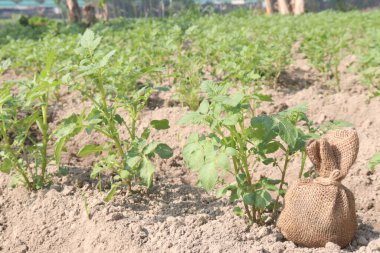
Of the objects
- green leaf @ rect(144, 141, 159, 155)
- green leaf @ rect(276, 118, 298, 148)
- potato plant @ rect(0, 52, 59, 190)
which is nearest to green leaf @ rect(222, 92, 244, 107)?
green leaf @ rect(276, 118, 298, 148)

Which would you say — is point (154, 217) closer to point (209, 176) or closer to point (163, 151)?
point (163, 151)

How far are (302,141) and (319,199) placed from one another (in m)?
0.25

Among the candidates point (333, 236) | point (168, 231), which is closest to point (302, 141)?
point (333, 236)

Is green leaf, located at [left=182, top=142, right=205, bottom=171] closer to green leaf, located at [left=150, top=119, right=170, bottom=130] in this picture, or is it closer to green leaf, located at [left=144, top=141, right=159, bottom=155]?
green leaf, located at [left=144, top=141, right=159, bottom=155]

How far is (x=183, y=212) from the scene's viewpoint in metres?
2.50

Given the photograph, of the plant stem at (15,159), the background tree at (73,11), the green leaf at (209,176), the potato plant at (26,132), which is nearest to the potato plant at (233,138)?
the green leaf at (209,176)

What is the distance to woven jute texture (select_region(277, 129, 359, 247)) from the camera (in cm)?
200

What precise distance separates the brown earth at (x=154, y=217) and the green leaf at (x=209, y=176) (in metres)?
0.30

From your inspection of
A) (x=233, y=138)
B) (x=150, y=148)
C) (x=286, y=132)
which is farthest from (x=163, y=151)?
(x=286, y=132)

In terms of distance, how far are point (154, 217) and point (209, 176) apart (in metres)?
0.64

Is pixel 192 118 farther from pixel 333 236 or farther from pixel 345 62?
pixel 345 62

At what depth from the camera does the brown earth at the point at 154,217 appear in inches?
82.4

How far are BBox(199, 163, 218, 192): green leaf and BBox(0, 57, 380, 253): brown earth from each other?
0.30 metres

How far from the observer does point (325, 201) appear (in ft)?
6.57
